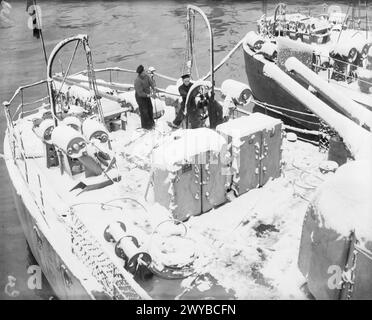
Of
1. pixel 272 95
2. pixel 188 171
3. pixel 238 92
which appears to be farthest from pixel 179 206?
pixel 272 95

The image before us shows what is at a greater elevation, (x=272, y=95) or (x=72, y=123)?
(x=72, y=123)

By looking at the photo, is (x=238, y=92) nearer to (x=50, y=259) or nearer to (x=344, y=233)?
(x=50, y=259)

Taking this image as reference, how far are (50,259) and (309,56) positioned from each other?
11.3 metres

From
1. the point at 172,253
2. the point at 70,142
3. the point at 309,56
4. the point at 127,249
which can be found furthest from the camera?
the point at 309,56

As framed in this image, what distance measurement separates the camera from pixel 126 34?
108ft

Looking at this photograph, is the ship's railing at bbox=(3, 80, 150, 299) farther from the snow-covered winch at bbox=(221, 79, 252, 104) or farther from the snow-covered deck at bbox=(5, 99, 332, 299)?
the snow-covered winch at bbox=(221, 79, 252, 104)

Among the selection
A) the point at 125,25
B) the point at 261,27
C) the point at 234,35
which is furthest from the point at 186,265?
the point at 125,25

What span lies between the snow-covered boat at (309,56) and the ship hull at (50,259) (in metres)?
6.41

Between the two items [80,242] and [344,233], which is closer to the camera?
[344,233]

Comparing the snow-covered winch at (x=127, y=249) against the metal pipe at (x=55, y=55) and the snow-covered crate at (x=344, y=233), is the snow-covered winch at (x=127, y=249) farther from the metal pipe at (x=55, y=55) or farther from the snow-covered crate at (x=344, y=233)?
the metal pipe at (x=55, y=55)

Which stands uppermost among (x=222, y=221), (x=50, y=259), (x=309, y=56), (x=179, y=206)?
(x=309, y=56)

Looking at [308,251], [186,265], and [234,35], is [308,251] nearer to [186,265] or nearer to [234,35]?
[186,265]

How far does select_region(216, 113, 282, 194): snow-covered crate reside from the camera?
29.9 ft

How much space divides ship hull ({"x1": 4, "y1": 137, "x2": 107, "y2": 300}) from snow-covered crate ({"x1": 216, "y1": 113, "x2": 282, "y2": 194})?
338 cm
